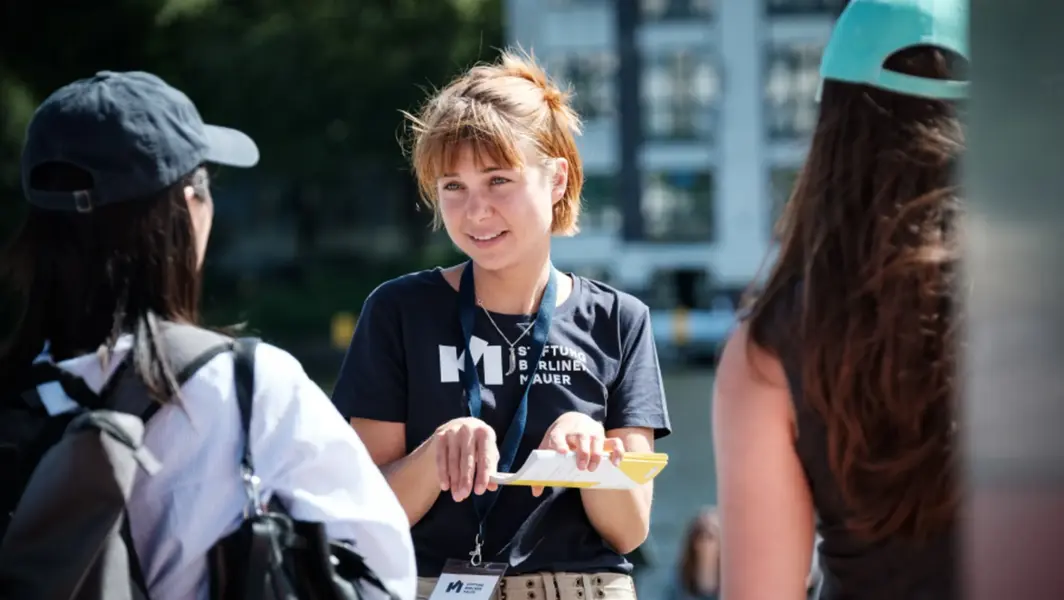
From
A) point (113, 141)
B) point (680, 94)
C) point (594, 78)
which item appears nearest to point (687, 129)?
point (680, 94)

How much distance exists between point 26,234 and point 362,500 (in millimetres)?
539

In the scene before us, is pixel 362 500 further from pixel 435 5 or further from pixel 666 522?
pixel 435 5

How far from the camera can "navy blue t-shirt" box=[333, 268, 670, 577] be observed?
2246 mm

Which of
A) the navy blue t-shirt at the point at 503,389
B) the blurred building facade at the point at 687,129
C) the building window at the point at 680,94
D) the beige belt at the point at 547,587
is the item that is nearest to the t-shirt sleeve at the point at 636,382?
the navy blue t-shirt at the point at 503,389

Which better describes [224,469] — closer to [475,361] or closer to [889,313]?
[475,361]

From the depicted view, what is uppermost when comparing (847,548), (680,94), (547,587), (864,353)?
(864,353)

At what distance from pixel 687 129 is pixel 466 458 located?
3281 cm

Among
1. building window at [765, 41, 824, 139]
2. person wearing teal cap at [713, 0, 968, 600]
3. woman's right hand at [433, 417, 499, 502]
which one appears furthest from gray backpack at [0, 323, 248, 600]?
building window at [765, 41, 824, 139]

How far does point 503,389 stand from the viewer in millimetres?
2289

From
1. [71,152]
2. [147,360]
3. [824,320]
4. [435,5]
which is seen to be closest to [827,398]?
[824,320]

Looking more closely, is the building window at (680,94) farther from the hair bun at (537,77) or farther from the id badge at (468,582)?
the id badge at (468,582)

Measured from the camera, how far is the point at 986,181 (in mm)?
1132

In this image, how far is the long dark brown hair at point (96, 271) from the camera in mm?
1802

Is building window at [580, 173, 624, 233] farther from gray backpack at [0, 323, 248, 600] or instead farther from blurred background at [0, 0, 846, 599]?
gray backpack at [0, 323, 248, 600]
